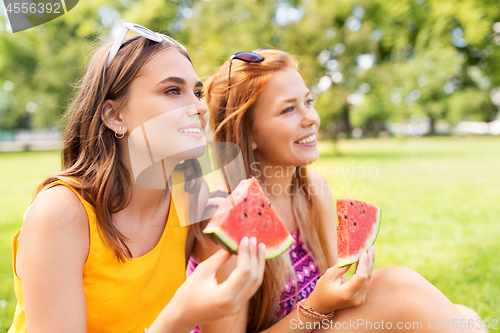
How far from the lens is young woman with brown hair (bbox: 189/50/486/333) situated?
2.03 m

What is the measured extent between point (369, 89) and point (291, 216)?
29342 mm

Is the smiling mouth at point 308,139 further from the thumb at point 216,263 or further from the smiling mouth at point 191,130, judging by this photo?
the thumb at point 216,263

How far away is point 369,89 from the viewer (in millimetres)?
29578

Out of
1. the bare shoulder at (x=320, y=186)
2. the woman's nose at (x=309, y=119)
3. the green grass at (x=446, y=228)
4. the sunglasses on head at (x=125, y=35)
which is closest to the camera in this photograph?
the sunglasses on head at (x=125, y=35)

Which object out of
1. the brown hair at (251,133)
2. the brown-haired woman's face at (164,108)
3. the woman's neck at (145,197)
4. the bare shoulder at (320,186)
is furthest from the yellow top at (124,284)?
the bare shoulder at (320,186)

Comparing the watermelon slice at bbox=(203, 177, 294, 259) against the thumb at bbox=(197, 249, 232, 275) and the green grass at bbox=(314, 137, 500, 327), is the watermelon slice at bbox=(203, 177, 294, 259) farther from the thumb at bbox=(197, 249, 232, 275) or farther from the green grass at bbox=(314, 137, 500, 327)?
the green grass at bbox=(314, 137, 500, 327)

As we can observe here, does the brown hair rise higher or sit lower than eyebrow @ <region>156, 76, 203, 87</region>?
lower

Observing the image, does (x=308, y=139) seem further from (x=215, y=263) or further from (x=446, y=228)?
(x=446, y=228)

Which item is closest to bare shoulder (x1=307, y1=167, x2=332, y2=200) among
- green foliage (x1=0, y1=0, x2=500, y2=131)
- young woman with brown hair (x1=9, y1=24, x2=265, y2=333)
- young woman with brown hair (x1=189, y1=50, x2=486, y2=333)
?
young woman with brown hair (x1=189, y1=50, x2=486, y2=333)

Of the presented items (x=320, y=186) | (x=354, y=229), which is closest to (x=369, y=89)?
(x=320, y=186)

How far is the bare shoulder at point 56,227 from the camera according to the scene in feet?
5.76

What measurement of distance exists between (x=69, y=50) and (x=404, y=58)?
30775 mm

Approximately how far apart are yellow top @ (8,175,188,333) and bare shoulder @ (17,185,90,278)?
5 centimetres

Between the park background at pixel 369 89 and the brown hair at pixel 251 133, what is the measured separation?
0.61 m
